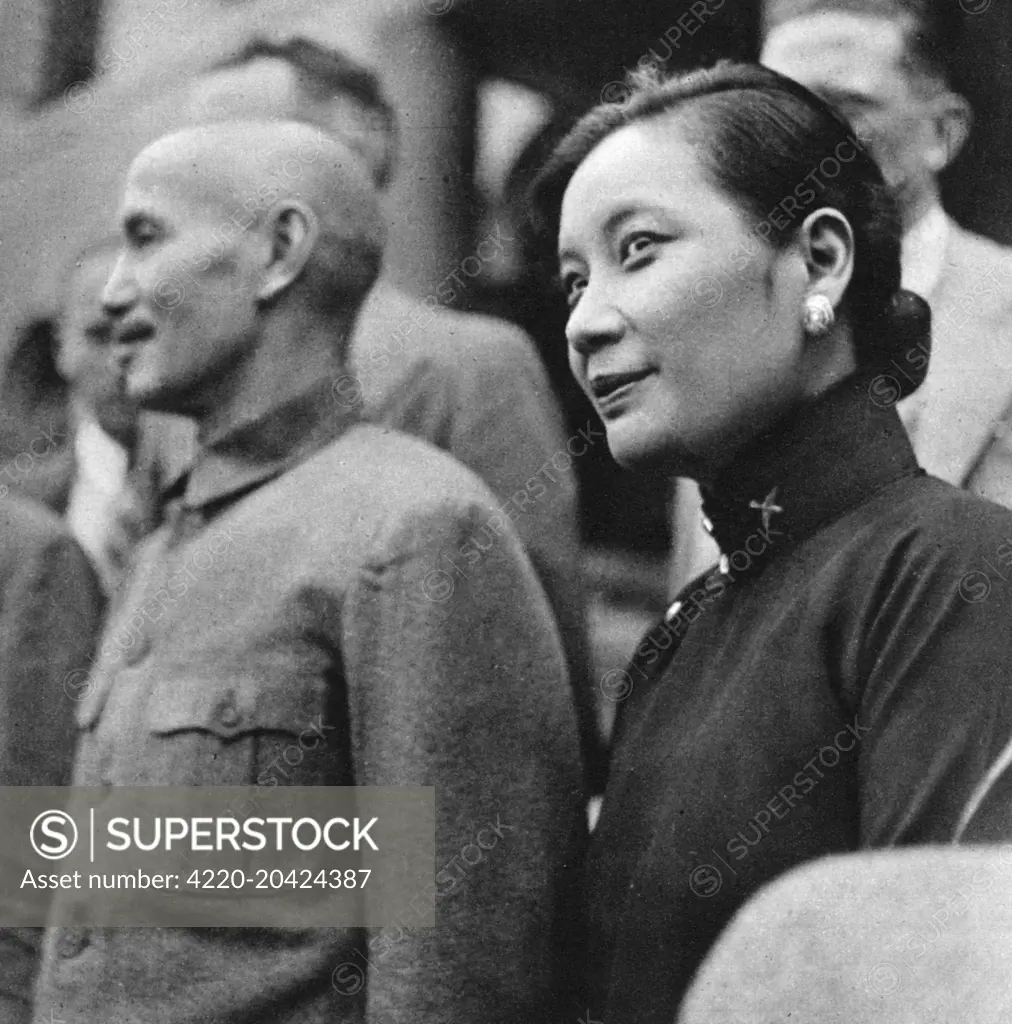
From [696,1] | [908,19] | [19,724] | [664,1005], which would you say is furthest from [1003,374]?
[19,724]

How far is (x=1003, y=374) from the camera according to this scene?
2695 mm

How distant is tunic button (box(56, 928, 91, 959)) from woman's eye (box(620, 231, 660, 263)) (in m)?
1.38

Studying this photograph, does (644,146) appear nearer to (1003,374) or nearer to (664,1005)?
(1003,374)

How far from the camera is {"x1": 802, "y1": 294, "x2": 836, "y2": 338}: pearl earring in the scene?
7.71 feet

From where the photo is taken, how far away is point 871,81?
2.76 metres

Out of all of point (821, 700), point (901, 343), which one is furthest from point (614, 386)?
point (821, 700)

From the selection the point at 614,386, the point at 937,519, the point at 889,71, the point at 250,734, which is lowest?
the point at 250,734

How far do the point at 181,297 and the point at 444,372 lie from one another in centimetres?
46

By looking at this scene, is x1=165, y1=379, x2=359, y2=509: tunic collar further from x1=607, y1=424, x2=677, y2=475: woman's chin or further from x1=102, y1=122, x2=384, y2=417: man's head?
x1=607, y1=424, x2=677, y2=475: woman's chin

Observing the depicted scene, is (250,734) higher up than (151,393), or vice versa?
(151,393)

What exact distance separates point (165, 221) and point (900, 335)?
1.25 meters

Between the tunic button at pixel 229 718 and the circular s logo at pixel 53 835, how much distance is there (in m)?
0.34

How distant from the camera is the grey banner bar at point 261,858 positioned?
2.54 meters

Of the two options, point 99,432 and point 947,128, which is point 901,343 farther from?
point 99,432
